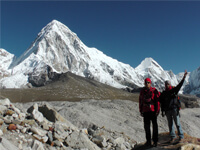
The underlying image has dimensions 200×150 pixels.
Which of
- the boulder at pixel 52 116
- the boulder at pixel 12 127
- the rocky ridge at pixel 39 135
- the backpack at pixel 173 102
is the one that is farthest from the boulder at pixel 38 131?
the backpack at pixel 173 102

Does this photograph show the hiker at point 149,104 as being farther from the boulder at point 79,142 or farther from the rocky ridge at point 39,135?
the rocky ridge at point 39,135

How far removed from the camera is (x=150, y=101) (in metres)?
8.83

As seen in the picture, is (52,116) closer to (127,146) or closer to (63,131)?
(63,131)

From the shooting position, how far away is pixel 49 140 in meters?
11.6

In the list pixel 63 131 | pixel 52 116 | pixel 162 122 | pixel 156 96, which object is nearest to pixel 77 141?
pixel 63 131

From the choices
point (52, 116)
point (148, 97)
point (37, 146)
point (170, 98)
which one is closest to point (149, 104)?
point (148, 97)

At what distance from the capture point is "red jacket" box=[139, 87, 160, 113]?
880cm

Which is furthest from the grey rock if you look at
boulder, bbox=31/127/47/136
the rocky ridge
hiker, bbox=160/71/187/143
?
hiker, bbox=160/71/187/143

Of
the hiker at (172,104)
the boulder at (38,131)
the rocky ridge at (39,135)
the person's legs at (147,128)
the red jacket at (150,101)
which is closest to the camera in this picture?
the red jacket at (150,101)

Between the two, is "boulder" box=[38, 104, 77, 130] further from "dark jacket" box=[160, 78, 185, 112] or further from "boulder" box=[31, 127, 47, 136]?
"dark jacket" box=[160, 78, 185, 112]

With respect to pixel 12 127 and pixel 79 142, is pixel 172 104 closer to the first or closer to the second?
pixel 79 142

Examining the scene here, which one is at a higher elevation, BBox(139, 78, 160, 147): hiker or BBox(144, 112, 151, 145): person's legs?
BBox(139, 78, 160, 147): hiker

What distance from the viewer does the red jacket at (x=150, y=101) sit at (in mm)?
8805

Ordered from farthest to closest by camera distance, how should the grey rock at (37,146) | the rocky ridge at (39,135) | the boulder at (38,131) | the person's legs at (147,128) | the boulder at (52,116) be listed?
the boulder at (52,116) < the boulder at (38,131) < the rocky ridge at (39,135) < the grey rock at (37,146) < the person's legs at (147,128)
